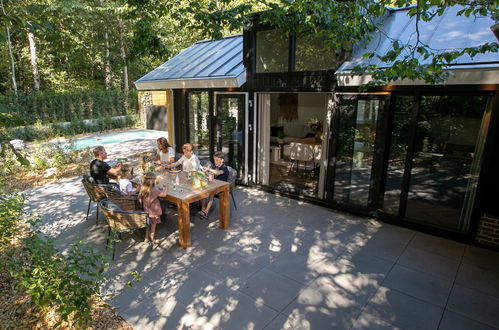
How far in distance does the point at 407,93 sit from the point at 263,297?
3.91 meters

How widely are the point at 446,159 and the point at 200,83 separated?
5.13m

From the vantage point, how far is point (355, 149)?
5789mm

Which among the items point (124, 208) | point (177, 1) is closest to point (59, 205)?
point (124, 208)

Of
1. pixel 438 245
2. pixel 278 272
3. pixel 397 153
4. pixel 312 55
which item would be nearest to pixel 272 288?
pixel 278 272

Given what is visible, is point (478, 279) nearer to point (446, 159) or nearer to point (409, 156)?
point (446, 159)

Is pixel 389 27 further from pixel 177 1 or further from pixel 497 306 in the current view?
pixel 497 306

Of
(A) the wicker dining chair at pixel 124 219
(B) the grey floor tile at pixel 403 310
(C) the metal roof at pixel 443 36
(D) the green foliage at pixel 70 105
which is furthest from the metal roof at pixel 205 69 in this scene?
(D) the green foliage at pixel 70 105

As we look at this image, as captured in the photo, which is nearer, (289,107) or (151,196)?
(151,196)

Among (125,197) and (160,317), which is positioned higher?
(125,197)

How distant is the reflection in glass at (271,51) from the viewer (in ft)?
21.2

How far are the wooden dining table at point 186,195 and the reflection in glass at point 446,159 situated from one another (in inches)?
127

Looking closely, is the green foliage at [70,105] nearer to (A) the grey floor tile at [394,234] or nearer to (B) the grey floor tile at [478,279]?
(A) the grey floor tile at [394,234]

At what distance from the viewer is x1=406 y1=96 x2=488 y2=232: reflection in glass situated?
477 cm

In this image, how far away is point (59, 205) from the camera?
652 centimetres
